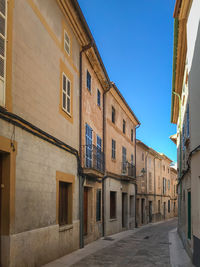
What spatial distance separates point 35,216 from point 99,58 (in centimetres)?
947

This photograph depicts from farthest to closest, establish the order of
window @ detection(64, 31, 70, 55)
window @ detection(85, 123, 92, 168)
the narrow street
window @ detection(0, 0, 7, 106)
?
window @ detection(85, 123, 92, 168), window @ detection(64, 31, 70, 55), the narrow street, window @ detection(0, 0, 7, 106)

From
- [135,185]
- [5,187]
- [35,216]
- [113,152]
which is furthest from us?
[135,185]

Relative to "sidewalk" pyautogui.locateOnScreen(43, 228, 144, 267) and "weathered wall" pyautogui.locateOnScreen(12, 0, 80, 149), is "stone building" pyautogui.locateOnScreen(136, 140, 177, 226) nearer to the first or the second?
"sidewalk" pyautogui.locateOnScreen(43, 228, 144, 267)

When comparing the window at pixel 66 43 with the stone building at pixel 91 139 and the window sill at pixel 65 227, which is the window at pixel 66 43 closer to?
the stone building at pixel 91 139

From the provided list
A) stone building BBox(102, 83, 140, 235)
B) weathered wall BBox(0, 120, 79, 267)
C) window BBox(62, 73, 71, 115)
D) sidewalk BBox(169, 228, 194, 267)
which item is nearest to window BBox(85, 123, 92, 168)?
window BBox(62, 73, 71, 115)

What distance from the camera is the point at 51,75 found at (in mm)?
10883

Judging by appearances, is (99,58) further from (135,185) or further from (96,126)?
(135,185)

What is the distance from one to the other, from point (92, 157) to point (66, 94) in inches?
164

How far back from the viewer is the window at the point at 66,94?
12125 mm

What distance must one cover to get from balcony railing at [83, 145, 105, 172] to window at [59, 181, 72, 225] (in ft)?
6.05

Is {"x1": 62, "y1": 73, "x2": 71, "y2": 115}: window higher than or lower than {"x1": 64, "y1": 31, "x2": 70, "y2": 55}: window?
lower

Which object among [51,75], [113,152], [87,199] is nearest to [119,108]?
[113,152]

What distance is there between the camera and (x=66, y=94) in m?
12.4

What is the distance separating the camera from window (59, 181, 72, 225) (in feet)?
39.5
